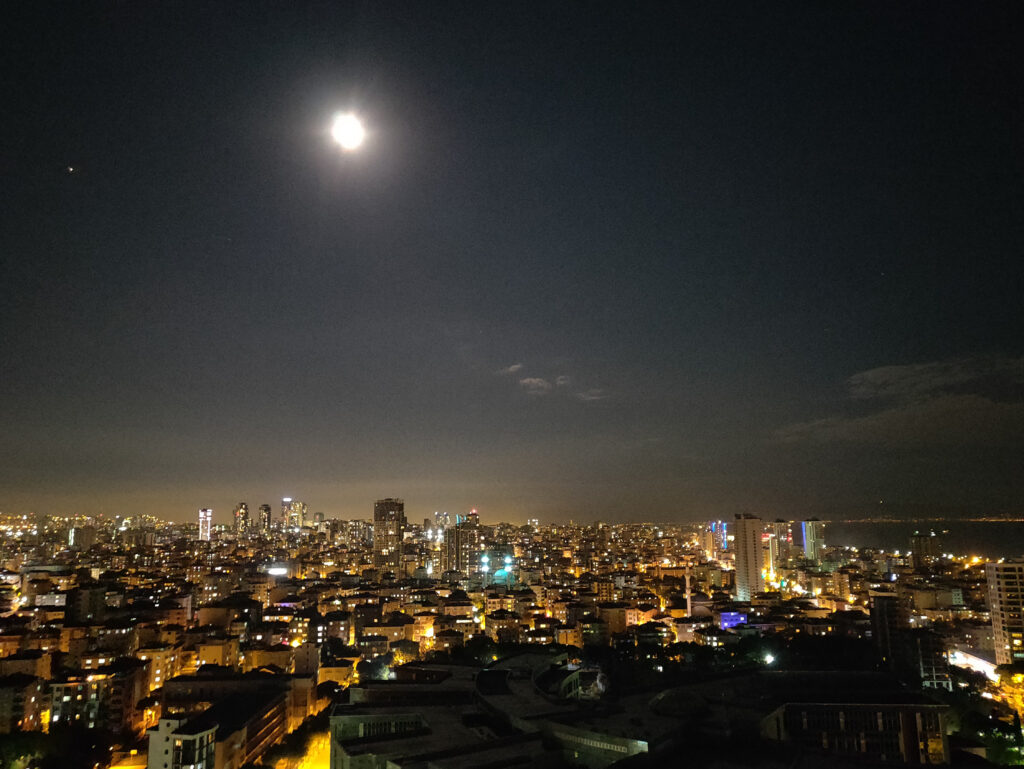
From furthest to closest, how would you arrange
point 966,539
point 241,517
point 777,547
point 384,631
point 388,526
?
point 241,517 → point 966,539 → point 388,526 → point 777,547 → point 384,631

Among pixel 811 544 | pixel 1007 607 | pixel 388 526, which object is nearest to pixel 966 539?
pixel 811 544

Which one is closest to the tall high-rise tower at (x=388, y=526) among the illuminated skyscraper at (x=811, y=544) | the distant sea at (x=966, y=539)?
the illuminated skyscraper at (x=811, y=544)

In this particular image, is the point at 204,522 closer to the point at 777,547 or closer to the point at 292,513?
the point at 292,513

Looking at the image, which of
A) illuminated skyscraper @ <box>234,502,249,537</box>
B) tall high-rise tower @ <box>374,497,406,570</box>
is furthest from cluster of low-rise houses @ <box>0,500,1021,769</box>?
illuminated skyscraper @ <box>234,502,249,537</box>

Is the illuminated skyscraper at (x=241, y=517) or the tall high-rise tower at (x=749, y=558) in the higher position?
the illuminated skyscraper at (x=241, y=517)

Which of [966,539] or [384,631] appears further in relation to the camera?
[966,539]

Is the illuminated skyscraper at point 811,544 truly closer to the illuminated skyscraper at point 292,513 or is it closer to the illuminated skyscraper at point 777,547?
the illuminated skyscraper at point 777,547

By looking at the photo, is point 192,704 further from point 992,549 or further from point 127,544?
point 992,549

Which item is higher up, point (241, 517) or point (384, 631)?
point (241, 517)
